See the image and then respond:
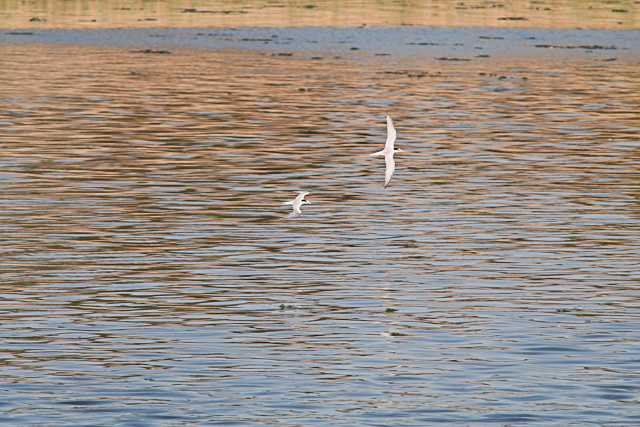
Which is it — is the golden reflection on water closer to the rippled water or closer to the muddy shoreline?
the muddy shoreline

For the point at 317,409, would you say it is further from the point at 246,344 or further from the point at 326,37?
the point at 326,37

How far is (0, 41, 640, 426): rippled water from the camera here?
17422mm

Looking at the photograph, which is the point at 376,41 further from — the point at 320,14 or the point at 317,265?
the point at 317,265

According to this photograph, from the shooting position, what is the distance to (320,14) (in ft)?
262

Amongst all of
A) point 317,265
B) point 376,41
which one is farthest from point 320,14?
point 317,265

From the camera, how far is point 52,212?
30.0 metres

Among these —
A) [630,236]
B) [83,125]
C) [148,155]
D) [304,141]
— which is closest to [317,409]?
[630,236]

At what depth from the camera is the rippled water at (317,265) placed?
17.4 m

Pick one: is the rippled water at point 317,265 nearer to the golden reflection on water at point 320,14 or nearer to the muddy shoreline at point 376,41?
the muddy shoreline at point 376,41

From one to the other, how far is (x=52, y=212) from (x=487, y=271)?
945 centimetres

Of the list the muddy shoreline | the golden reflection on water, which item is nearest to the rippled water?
the muddy shoreline

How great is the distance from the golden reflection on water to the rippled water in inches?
989

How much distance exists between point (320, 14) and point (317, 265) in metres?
55.8

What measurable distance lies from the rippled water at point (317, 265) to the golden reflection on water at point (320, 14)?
25126 mm
